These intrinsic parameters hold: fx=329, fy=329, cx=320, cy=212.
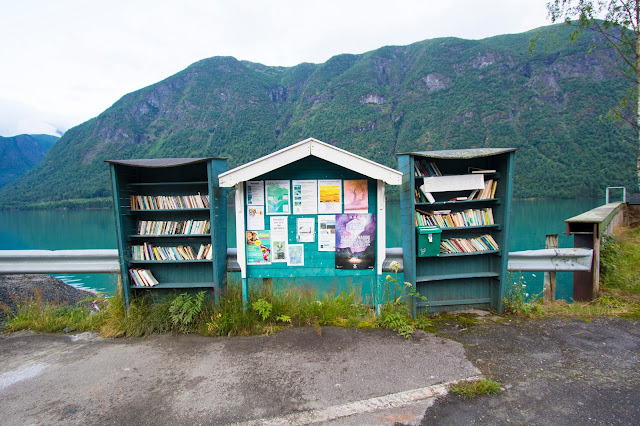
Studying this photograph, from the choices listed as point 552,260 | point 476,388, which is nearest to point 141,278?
point 476,388

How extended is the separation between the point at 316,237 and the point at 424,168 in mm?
1891

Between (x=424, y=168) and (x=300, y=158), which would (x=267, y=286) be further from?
(x=424, y=168)

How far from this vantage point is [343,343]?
3994 mm

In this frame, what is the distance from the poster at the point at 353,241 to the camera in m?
4.63

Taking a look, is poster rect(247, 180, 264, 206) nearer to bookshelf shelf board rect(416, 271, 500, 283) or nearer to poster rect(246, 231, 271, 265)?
poster rect(246, 231, 271, 265)

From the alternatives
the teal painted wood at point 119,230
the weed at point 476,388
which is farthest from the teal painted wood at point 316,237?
the weed at point 476,388

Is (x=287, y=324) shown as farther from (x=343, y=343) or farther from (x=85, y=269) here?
(x=85, y=269)

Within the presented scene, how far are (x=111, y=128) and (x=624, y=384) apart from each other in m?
156

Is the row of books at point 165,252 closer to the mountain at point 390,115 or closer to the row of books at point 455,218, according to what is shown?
the row of books at point 455,218

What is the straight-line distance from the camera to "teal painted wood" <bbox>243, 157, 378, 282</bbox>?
4.64m

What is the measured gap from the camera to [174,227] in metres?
4.79

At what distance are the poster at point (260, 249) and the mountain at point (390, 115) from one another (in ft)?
218

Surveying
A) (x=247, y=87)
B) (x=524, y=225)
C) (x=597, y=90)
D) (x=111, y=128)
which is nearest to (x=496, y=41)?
(x=597, y=90)

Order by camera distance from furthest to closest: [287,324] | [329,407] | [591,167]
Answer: [591,167]
[287,324]
[329,407]
